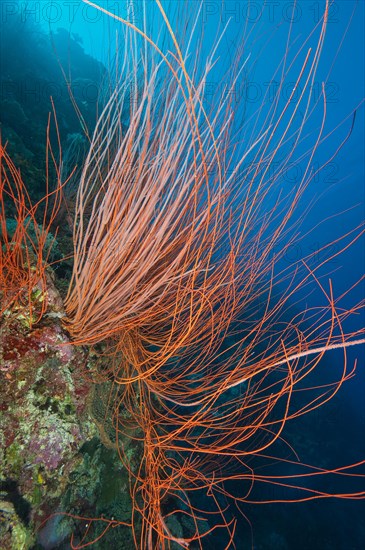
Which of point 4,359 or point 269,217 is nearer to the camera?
point 4,359

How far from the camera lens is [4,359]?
1.37 m

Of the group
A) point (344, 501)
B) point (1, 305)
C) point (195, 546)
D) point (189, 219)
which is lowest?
point (344, 501)

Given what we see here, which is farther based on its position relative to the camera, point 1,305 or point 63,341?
point 63,341

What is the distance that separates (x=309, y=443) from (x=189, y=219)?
36.9ft

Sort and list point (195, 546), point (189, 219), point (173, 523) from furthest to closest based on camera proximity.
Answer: point (195, 546) → point (173, 523) → point (189, 219)

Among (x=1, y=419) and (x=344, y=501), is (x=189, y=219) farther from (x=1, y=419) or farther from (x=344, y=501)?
(x=344, y=501)

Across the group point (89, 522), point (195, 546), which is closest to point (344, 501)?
point (195, 546)

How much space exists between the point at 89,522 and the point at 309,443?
10.6m

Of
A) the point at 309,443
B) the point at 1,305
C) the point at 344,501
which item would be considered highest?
the point at 1,305

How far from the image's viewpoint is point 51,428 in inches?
57.7

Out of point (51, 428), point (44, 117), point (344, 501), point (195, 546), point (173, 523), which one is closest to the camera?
point (51, 428)

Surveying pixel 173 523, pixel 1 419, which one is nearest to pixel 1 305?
pixel 1 419

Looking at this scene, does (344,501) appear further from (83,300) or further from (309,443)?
(83,300)

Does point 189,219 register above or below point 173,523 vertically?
above
